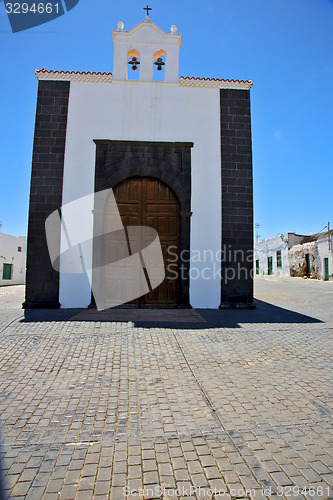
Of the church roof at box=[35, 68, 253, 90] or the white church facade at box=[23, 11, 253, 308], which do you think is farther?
the church roof at box=[35, 68, 253, 90]

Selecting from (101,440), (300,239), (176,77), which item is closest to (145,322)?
(101,440)

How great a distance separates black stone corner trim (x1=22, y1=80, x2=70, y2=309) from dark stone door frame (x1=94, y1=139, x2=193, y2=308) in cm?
110

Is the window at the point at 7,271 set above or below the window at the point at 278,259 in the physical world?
below

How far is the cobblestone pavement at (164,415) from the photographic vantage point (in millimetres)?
1895

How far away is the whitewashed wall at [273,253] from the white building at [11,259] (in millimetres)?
22290

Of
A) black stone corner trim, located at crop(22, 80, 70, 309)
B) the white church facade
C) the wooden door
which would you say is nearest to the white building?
black stone corner trim, located at crop(22, 80, 70, 309)

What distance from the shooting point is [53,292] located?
779 centimetres

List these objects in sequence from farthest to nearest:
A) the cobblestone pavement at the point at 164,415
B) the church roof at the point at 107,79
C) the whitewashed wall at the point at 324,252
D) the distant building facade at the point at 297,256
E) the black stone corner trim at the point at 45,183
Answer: the distant building facade at the point at 297,256 → the whitewashed wall at the point at 324,252 → the church roof at the point at 107,79 → the black stone corner trim at the point at 45,183 → the cobblestone pavement at the point at 164,415

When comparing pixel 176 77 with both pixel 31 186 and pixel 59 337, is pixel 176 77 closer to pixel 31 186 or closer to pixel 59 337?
pixel 31 186

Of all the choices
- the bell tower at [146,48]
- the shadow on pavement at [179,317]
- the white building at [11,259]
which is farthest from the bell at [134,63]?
the white building at [11,259]

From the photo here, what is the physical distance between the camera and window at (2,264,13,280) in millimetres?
19892

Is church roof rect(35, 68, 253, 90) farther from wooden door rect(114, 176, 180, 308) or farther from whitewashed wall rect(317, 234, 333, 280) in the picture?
whitewashed wall rect(317, 234, 333, 280)

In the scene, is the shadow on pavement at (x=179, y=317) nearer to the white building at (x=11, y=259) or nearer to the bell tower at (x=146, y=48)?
the bell tower at (x=146, y=48)

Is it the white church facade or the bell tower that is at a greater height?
the bell tower
